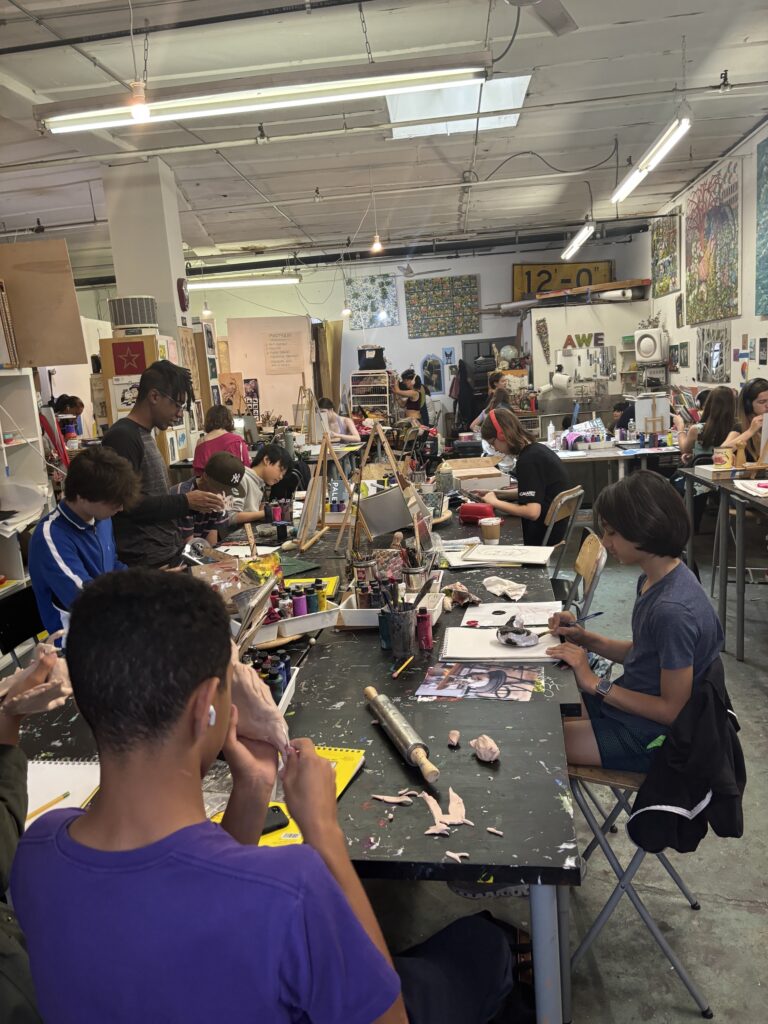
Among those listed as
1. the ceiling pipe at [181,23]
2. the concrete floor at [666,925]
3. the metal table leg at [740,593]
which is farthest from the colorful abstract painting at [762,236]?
the concrete floor at [666,925]

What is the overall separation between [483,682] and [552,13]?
Answer: 342cm

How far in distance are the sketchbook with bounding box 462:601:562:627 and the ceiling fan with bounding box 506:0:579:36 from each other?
110 inches

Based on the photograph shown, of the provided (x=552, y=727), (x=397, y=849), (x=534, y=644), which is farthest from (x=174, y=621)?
(x=534, y=644)

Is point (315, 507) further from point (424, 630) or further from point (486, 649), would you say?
point (486, 649)

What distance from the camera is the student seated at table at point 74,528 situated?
106 inches

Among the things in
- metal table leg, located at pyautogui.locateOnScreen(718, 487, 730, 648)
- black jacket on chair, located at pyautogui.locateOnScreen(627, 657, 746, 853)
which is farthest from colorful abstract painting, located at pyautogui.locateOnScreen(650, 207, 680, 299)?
black jacket on chair, located at pyautogui.locateOnScreen(627, 657, 746, 853)

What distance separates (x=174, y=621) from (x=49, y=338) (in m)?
4.57

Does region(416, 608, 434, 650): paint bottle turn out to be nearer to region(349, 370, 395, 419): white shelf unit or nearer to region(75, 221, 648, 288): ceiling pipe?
region(349, 370, 395, 419): white shelf unit

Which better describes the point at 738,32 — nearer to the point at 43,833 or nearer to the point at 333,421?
the point at 333,421

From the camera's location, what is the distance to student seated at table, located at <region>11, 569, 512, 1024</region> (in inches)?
31.5

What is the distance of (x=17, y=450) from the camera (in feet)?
17.6

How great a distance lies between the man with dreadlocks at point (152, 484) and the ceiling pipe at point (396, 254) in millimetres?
9986

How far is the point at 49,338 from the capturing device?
4844mm

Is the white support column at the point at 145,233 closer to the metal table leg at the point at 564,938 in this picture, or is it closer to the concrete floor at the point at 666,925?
the concrete floor at the point at 666,925
